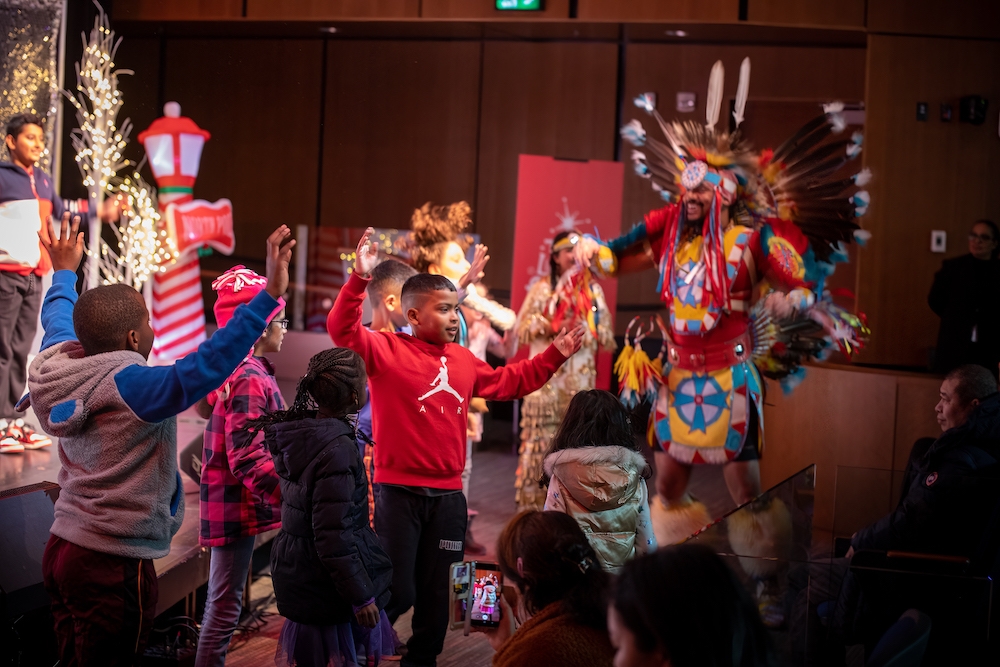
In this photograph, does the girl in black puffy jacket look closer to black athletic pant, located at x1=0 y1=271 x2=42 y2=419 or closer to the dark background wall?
black athletic pant, located at x1=0 y1=271 x2=42 y2=419

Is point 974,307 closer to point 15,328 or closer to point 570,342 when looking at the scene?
point 570,342

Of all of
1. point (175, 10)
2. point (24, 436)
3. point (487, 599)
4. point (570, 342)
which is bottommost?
point (24, 436)

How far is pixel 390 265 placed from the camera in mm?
3586

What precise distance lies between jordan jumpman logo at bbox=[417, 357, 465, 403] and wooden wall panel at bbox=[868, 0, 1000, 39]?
415cm

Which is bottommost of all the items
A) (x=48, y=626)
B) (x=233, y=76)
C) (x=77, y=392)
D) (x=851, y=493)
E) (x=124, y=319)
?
(x=48, y=626)

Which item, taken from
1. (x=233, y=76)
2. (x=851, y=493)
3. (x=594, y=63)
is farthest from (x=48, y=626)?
(x=594, y=63)

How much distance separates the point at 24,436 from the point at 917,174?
5.21m

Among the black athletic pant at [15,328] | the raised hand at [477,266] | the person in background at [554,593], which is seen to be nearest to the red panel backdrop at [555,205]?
the black athletic pant at [15,328]

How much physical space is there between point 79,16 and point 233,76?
1206 mm

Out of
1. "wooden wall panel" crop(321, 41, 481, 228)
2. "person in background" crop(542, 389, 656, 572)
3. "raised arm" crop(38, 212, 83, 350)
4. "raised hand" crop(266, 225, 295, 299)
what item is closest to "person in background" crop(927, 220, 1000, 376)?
"person in background" crop(542, 389, 656, 572)

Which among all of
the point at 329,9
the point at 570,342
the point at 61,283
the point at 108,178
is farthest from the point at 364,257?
the point at 108,178

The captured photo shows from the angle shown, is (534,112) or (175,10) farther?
(534,112)

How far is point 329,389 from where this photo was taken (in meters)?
2.42

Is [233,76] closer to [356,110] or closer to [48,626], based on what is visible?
[356,110]
